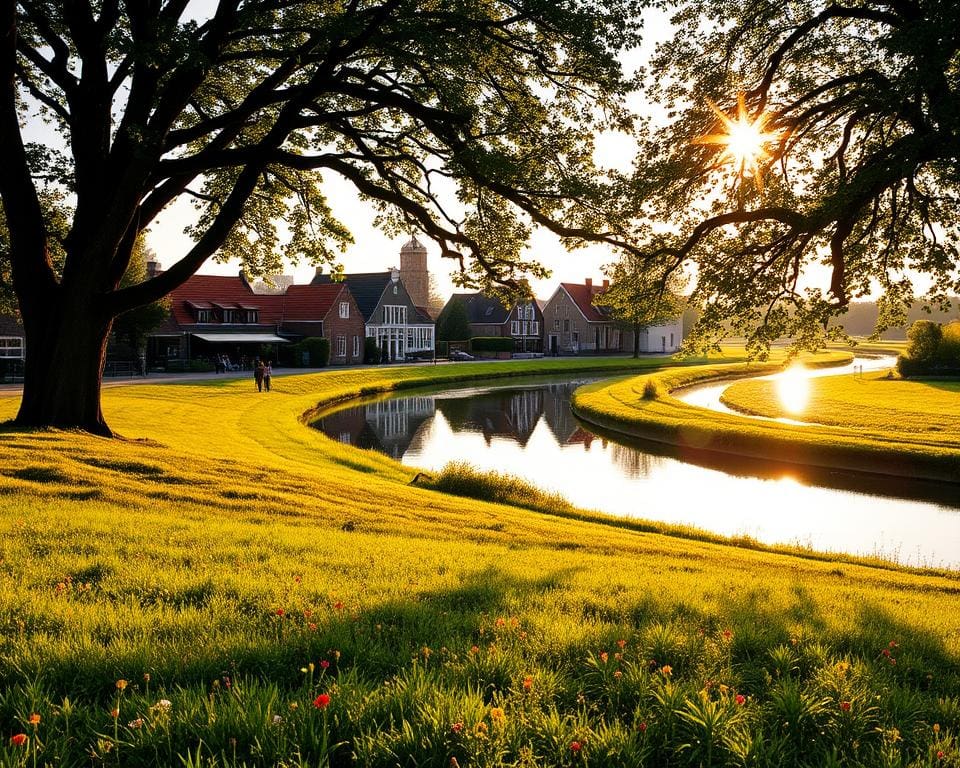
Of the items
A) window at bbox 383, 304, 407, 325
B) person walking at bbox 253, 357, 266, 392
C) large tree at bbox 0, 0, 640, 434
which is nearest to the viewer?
large tree at bbox 0, 0, 640, 434

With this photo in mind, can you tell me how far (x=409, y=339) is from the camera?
235 ft

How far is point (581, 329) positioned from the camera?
8950 centimetres

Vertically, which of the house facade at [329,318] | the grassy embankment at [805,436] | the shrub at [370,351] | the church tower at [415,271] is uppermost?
the church tower at [415,271]

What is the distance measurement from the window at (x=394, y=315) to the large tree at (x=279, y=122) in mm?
50529

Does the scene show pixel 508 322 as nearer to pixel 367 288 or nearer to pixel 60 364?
pixel 367 288

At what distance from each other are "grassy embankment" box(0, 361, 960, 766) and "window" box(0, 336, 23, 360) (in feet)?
140

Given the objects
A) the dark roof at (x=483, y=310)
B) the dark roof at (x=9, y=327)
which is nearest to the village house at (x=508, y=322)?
the dark roof at (x=483, y=310)

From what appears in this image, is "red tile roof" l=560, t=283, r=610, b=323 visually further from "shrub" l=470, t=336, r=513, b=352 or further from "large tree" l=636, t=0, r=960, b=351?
"large tree" l=636, t=0, r=960, b=351

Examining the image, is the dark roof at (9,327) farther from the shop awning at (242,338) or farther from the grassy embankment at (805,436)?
the grassy embankment at (805,436)

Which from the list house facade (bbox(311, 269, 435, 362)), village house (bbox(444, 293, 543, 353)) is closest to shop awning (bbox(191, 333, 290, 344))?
house facade (bbox(311, 269, 435, 362))

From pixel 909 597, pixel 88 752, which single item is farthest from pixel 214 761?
pixel 909 597

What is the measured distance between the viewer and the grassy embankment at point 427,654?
302 centimetres

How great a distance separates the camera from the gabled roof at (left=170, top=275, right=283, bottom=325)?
178ft

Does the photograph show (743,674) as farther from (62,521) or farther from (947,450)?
(947,450)
